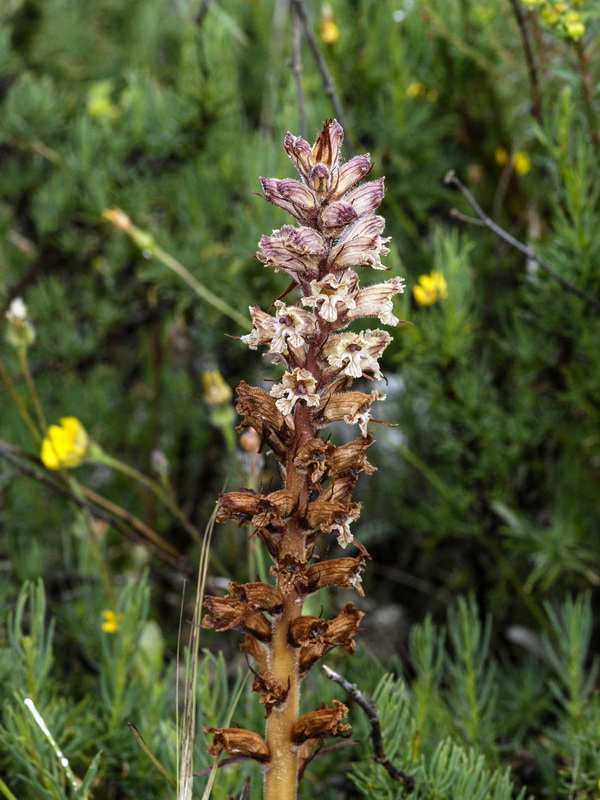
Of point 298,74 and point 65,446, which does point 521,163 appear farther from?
point 65,446

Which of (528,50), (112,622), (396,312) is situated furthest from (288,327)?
(528,50)

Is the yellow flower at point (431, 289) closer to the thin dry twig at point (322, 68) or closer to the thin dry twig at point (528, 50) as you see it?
the thin dry twig at point (322, 68)

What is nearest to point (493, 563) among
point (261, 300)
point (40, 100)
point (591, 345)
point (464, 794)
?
point (591, 345)

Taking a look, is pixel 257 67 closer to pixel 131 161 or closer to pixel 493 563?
pixel 131 161

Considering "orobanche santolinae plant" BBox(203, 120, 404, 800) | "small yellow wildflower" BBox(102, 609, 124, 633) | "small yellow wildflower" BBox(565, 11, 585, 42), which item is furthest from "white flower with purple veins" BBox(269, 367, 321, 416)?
"small yellow wildflower" BBox(565, 11, 585, 42)

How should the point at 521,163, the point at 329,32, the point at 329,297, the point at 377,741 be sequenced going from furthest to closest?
the point at 521,163 → the point at 329,32 → the point at 377,741 → the point at 329,297
